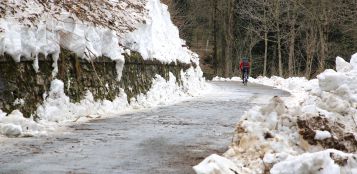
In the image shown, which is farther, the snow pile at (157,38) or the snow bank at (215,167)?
the snow pile at (157,38)

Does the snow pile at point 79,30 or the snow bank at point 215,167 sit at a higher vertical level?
the snow pile at point 79,30

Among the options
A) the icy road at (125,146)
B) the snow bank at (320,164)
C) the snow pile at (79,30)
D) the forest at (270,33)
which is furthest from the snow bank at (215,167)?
the forest at (270,33)

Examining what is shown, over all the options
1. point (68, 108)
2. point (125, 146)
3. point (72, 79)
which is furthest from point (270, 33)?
point (125, 146)

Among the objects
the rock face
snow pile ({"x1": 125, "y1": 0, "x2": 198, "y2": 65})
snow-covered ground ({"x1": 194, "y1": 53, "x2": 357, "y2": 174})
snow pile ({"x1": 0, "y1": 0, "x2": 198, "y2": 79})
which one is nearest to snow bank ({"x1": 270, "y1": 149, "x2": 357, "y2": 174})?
snow-covered ground ({"x1": 194, "y1": 53, "x2": 357, "y2": 174})

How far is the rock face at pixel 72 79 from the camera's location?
34.4 feet

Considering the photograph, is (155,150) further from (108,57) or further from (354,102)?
(108,57)

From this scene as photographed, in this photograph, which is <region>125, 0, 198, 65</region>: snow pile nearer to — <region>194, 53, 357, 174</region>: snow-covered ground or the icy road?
the icy road

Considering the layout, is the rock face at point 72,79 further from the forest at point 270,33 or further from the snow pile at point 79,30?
the forest at point 270,33

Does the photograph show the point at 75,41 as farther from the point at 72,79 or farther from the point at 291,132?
the point at 291,132

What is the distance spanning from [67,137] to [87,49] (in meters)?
4.55

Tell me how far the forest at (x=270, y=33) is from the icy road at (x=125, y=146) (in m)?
24.0

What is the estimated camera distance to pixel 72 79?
505 inches

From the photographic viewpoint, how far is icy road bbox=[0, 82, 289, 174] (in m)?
6.88

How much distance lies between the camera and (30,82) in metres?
11.2
